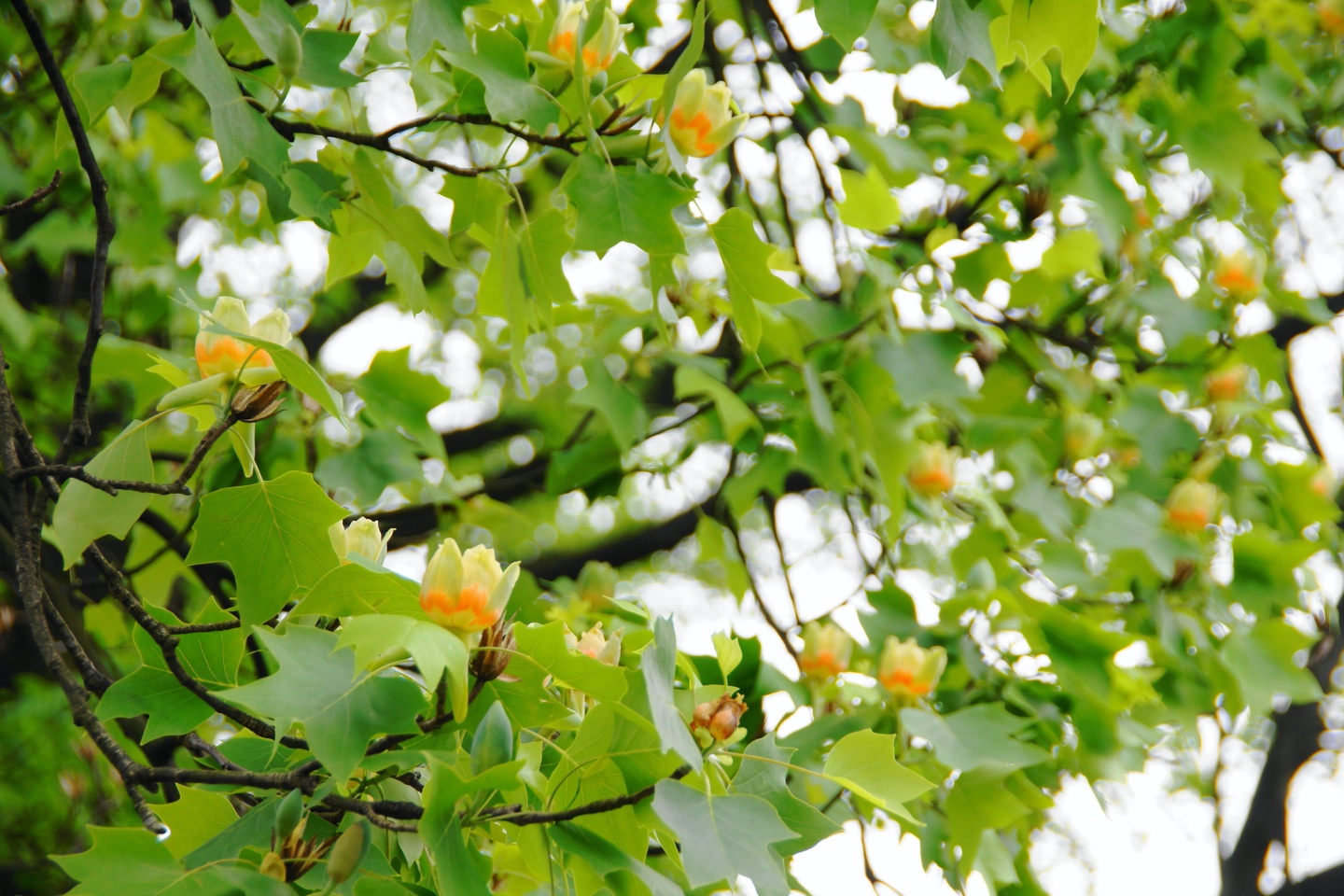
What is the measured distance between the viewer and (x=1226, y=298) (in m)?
2.40

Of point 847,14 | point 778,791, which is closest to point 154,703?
point 778,791

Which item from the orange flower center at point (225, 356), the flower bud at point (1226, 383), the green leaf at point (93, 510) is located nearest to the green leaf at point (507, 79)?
the orange flower center at point (225, 356)

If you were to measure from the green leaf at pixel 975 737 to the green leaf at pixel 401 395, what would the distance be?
0.80 m

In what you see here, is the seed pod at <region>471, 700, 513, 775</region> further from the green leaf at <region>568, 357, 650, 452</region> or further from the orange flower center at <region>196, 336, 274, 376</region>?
the green leaf at <region>568, 357, 650, 452</region>

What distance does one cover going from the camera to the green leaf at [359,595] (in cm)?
79

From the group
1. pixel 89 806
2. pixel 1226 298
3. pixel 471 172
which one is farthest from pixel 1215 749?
pixel 471 172

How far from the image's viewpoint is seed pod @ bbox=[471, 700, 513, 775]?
0.74 meters

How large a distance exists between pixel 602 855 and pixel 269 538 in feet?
1.33

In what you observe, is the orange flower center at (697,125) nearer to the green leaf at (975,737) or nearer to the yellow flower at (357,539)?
the yellow flower at (357,539)

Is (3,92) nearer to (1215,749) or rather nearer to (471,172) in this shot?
(471,172)

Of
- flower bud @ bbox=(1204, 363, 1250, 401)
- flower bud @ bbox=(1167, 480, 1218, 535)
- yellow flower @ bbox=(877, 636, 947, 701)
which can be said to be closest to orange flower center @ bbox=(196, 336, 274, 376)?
yellow flower @ bbox=(877, 636, 947, 701)

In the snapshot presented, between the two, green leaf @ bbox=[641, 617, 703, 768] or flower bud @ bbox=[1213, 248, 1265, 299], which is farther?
flower bud @ bbox=[1213, 248, 1265, 299]

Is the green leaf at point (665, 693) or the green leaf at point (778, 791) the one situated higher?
the green leaf at point (665, 693)

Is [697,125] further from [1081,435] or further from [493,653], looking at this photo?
[1081,435]
